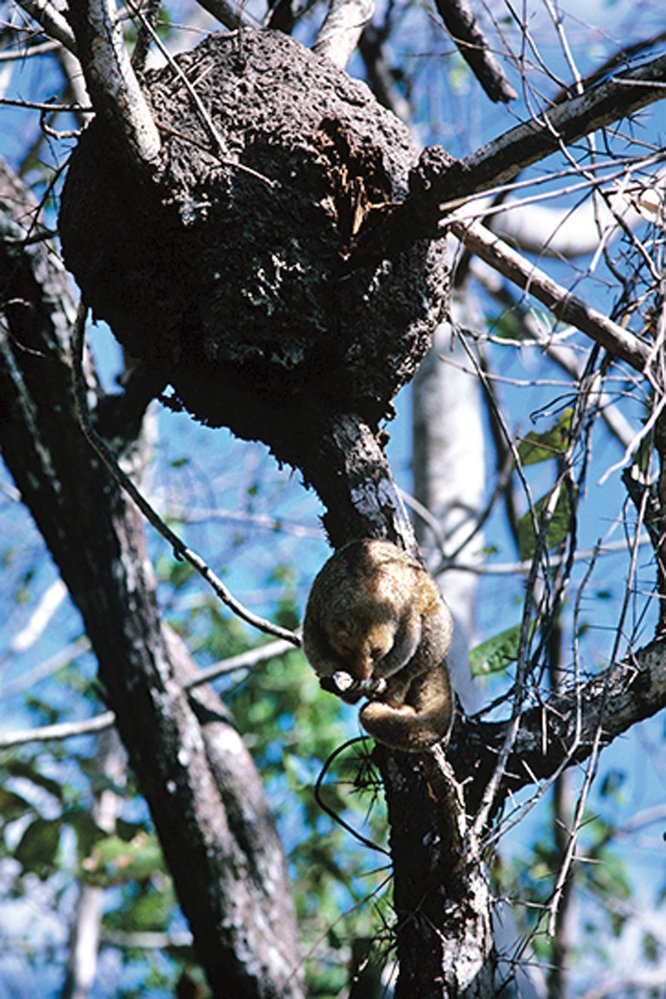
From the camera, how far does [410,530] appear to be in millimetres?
2510

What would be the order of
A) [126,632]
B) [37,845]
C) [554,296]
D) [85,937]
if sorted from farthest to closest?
[85,937] → [37,845] → [126,632] → [554,296]

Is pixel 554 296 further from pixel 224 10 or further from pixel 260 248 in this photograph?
pixel 224 10

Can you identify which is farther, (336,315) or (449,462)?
(449,462)

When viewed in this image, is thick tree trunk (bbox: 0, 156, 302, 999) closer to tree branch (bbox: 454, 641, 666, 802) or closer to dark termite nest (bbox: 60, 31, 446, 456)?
dark termite nest (bbox: 60, 31, 446, 456)

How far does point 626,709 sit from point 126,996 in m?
7.55

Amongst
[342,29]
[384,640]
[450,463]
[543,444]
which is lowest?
[384,640]

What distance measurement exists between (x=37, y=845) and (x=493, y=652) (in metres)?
2.07

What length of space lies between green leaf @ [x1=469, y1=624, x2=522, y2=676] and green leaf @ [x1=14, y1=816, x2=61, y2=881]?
189 cm

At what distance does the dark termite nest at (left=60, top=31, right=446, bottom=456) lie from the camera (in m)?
2.46

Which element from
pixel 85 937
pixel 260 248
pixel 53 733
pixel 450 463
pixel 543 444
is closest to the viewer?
pixel 260 248

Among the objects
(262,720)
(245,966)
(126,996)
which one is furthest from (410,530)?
(126,996)

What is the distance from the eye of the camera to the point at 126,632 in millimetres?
3764

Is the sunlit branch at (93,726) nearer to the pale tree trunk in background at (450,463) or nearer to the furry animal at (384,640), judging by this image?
the pale tree trunk in background at (450,463)

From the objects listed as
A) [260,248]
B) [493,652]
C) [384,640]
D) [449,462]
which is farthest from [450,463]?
[384,640]
